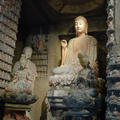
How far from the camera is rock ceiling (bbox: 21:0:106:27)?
6.30 metres

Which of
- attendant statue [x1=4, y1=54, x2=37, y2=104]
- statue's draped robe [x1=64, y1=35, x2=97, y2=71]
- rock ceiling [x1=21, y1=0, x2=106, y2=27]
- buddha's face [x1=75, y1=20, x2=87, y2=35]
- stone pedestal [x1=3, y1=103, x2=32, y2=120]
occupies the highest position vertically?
rock ceiling [x1=21, y1=0, x2=106, y2=27]

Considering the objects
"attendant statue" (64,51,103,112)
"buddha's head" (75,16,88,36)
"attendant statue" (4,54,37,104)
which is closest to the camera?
"attendant statue" (64,51,103,112)

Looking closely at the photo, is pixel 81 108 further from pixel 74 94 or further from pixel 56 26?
pixel 56 26

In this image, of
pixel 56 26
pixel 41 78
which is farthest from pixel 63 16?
pixel 41 78

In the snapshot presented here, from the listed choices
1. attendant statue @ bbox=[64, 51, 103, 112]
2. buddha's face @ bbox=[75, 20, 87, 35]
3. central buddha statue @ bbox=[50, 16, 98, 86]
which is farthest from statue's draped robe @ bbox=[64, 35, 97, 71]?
attendant statue @ bbox=[64, 51, 103, 112]

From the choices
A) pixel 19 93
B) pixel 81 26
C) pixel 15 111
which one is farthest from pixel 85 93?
pixel 81 26

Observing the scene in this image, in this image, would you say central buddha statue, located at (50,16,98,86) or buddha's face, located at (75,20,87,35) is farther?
buddha's face, located at (75,20,87,35)

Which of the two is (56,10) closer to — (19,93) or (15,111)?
(19,93)

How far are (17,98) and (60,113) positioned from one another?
116cm

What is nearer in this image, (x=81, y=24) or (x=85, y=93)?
(x=85, y=93)

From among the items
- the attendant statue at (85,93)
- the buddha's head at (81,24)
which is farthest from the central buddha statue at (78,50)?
the attendant statue at (85,93)

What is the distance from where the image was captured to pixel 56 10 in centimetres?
671

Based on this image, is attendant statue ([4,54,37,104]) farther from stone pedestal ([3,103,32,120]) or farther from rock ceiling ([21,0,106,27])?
rock ceiling ([21,0,106,27])

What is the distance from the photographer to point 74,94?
4.18 metres
